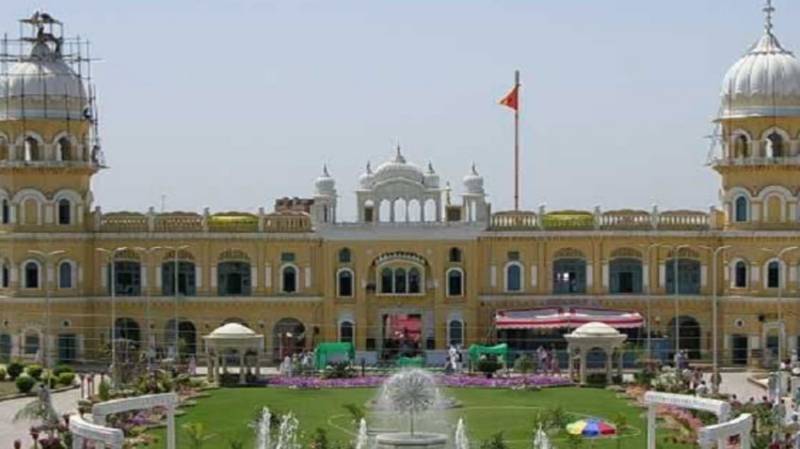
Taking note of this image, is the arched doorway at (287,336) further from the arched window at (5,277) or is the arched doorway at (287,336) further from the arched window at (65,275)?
the arched window at (5,277)

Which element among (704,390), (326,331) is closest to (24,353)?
(326,331)

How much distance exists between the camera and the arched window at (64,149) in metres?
74.4

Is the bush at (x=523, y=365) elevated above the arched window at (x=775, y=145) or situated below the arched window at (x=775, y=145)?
below

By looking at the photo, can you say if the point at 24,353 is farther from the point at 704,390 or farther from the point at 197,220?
the point at 704,390

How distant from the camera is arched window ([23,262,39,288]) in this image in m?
73.4

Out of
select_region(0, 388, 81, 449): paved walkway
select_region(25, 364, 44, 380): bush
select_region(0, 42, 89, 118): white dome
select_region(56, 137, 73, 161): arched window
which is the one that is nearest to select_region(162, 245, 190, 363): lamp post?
select_region(56, 137, 73, 161): arched window

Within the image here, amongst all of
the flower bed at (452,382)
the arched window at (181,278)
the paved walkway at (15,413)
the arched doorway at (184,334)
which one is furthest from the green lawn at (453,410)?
the arched window at (181,278)

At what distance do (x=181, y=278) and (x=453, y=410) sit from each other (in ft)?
77.6

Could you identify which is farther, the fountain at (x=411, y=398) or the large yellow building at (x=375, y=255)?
the large yellow building at (x=375, y=255)

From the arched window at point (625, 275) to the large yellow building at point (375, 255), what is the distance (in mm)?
57

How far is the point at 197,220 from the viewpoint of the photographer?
75438 millimetres

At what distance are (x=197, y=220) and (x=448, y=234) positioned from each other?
1035cm

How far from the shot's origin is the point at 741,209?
2862 inches

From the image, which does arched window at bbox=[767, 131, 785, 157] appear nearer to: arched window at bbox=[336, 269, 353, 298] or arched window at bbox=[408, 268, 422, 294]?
arched window at bbox=[408, 268, 422, 294]
